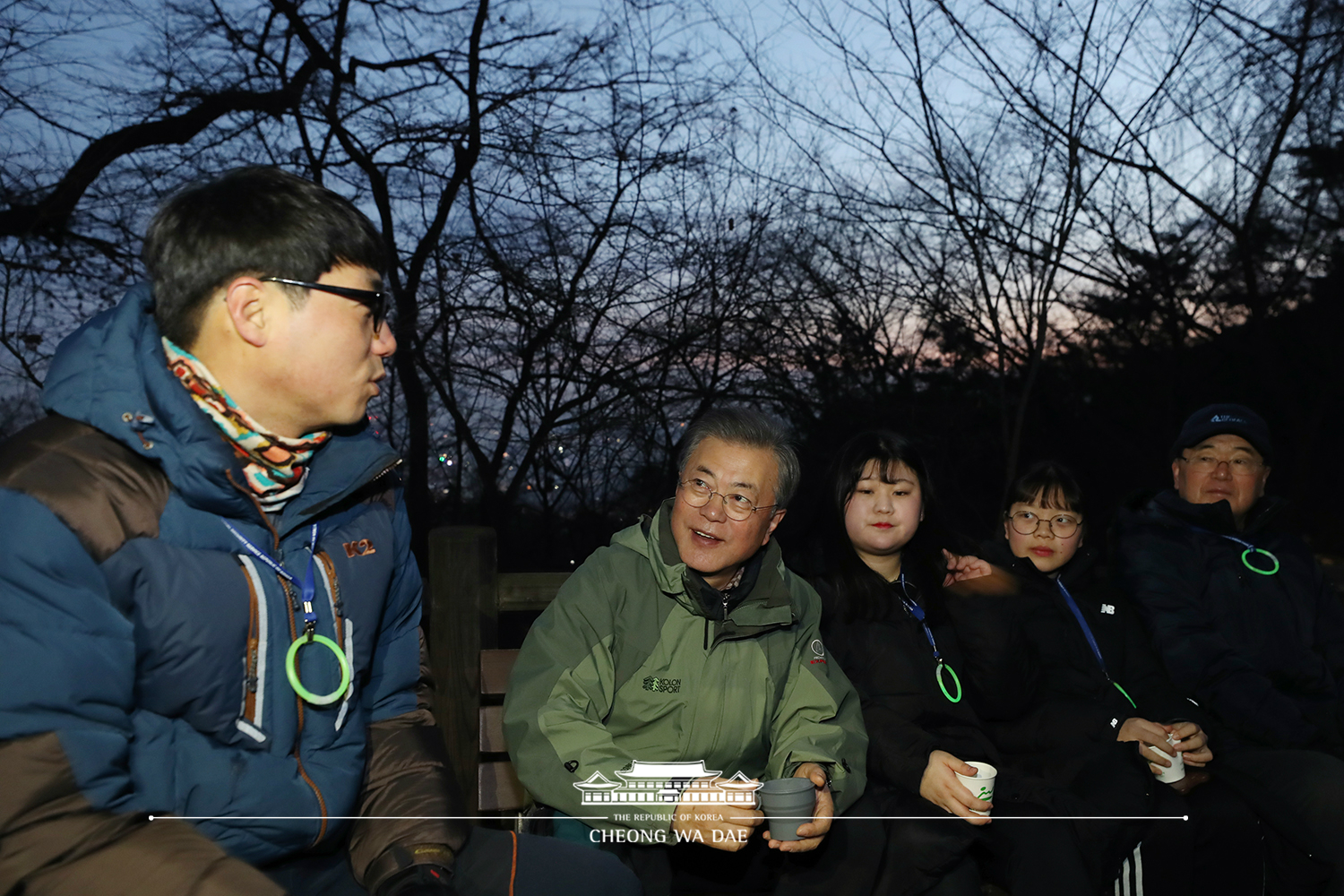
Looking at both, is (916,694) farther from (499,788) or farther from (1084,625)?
(499,788)

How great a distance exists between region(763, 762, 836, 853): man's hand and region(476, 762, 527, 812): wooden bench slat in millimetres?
943

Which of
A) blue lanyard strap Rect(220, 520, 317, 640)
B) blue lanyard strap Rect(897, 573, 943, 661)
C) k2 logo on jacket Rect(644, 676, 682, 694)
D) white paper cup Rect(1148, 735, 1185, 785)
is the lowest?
white paper cup Rect(1148, 735, 1185, 785)

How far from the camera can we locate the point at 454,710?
2.91m

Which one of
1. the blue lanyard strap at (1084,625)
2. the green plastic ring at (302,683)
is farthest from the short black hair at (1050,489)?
the green plastic ring at (302,683)

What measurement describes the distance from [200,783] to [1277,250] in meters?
7.22

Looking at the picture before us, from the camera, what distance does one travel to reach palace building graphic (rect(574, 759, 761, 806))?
203 centimetres

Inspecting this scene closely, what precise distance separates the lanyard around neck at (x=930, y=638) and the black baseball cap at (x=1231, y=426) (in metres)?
1.46

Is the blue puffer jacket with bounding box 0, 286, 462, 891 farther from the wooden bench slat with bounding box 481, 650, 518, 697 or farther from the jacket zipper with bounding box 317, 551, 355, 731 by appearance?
the wooden bench slat with bounding box 481, 650, 518, 697

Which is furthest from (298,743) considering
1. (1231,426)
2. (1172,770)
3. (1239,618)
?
(1231,426)

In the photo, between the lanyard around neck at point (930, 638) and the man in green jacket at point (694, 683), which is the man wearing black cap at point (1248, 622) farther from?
the man in green jacket at point (694, 683)

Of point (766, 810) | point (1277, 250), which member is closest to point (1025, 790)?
point (766, 810)

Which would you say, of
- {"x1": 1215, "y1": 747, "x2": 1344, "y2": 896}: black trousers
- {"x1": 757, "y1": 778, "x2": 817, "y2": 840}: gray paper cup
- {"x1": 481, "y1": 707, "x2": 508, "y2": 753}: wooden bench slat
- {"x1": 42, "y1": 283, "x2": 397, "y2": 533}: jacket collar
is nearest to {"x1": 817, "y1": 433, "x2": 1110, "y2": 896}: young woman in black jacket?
{"x1": 757, "y1": 778, "x2": 817, "y2": 840}: gray paper cup

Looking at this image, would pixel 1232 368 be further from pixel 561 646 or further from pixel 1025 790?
pixel 561 646

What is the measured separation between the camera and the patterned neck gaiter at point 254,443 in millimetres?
1628
